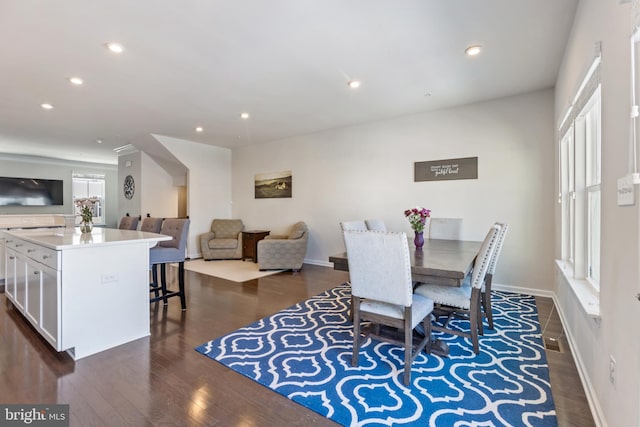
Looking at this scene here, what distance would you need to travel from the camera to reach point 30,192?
333 inches

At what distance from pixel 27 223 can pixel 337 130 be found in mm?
5383

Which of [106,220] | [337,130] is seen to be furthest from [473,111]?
[106,220]

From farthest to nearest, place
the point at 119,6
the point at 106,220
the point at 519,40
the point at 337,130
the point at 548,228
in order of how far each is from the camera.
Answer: the point at 106,220
the point at 337,130
the point at 548,228
the point at 519,40
the point at 119,6

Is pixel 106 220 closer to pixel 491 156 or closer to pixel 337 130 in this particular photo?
pixel 337 130

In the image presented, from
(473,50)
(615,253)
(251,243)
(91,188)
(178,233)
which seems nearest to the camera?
(615,253)

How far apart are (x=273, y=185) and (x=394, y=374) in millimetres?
5218

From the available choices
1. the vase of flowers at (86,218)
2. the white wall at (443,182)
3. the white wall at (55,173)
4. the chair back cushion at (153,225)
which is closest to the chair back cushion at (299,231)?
the white wall at (443,182)

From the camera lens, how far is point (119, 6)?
2.17 meters

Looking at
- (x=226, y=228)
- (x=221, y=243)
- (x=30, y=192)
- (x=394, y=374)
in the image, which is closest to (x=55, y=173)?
(x=30, y=192)

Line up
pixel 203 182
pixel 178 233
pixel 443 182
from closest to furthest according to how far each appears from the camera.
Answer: pixel 178 233 → pixel 443 182 → pixel 203 182

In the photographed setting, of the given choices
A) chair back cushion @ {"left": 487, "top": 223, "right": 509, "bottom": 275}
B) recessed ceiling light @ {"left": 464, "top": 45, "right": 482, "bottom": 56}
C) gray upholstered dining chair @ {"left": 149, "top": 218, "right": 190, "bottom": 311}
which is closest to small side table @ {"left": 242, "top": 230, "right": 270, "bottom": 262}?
gray upholstered dining chair @ {"left": 149, "top": 218, "right": 190, "bottom": 311}

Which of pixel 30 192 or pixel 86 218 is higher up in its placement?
pixel 30 192

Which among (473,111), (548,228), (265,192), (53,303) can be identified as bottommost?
(53,303)

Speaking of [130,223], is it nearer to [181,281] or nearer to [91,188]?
[181,281]
